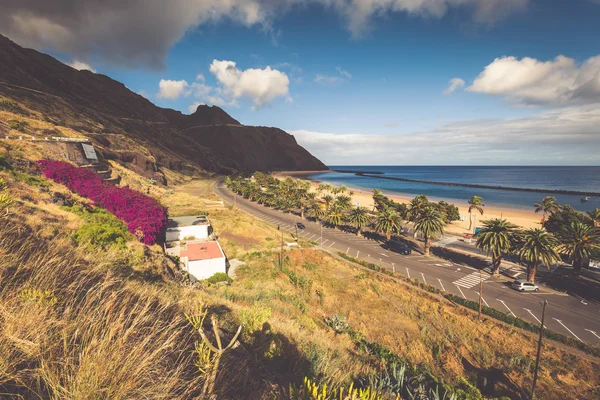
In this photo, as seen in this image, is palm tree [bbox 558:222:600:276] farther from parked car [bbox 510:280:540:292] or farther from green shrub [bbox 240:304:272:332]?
green shrub [bbox 240:304:272:332]

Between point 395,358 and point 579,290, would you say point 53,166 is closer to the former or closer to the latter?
point 395,358

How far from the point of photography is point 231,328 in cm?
857

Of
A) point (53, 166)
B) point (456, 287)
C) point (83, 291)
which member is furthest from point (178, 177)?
point (83, 291)

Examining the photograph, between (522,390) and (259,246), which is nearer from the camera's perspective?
(522,390)

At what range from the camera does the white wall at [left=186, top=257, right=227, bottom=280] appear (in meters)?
30.6

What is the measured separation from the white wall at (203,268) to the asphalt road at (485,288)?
826 inches

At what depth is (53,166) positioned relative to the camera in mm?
32125

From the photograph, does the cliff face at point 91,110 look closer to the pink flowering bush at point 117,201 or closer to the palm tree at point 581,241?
the pink flowering bush at point 117,201

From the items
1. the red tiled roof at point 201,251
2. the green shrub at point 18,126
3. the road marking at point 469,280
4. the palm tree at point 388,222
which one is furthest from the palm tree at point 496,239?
the green shrub at point 18,126

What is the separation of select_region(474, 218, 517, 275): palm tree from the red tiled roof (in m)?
36.4

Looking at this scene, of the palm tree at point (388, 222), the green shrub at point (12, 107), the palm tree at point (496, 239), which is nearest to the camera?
the palm tree at point (496, 239)

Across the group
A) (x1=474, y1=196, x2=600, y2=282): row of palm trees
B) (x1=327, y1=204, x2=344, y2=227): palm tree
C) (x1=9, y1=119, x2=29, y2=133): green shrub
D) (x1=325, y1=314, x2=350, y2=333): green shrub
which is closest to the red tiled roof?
(x1=325, y1=314, x2=350, y2=333): green shrub

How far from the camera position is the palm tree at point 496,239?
112 ft

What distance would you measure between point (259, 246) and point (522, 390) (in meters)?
34.7
